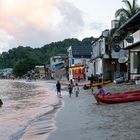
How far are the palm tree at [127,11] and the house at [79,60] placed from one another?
38089 mm

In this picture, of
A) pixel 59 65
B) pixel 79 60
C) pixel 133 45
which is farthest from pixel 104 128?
pixel 59 65

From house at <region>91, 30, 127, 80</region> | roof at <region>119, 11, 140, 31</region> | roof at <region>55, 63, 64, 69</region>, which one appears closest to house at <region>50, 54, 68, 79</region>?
roof at <region>55, 63, 64, 69</region>

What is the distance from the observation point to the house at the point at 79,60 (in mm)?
84106

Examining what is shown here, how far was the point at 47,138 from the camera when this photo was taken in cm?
1486

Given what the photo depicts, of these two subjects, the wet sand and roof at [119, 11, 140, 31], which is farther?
roof at [119, 11, 140, 31]

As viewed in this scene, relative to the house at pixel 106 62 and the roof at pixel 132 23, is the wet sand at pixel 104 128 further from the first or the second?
the house at pixel 106 62

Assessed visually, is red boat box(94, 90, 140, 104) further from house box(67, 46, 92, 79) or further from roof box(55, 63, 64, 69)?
roof box(55, 63, 64, 69)

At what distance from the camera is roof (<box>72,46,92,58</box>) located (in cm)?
9310

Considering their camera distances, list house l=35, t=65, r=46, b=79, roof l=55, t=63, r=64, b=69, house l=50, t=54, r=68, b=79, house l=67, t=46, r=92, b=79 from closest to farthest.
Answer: house l=67, t=46, r=92, b=79, house l=50, t=54, r=68, b=79, roof l=55, t=63, r=64, b=69, house l=35, t=65, r=46, b=79

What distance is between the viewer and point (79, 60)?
91.8m

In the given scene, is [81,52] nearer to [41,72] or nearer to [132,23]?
[132,23]

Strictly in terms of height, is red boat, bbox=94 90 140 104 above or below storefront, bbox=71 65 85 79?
below

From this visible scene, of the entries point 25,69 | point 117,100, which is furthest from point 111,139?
point 25,69

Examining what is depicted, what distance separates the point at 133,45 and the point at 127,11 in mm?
7550
